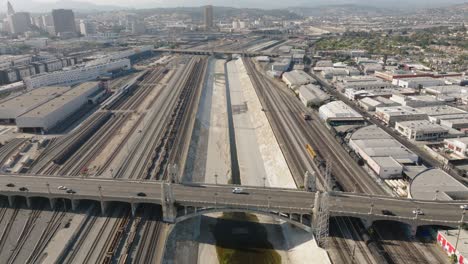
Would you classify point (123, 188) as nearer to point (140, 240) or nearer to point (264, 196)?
point (140, 240)

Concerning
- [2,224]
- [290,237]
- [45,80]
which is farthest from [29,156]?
[45,80]

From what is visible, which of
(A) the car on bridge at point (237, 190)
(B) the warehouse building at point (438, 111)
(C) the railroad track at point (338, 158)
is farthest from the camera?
(B) the warehouse building at point (438, 111)

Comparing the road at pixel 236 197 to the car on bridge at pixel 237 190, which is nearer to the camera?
the road at pixel 236 197

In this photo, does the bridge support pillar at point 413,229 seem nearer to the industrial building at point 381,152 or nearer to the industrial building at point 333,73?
the industrial building at point 381,152

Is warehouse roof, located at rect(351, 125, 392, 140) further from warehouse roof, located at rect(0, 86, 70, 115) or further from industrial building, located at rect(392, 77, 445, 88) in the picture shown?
warehouse roof, located at rect(0, 86, 70, 115)

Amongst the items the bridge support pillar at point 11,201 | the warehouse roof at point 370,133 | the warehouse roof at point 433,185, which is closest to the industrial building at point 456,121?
the warehouse roof at point 370,133

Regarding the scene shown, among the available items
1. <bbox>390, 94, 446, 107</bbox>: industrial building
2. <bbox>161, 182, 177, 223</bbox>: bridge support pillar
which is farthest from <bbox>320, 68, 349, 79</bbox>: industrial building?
<bbox>161, 182, 177, 223</bbox>: bridge support pillar

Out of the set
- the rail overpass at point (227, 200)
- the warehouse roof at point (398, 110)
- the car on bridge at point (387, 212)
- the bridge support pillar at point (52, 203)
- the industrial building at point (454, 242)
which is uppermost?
the warehouse roof at point (398, 110)
